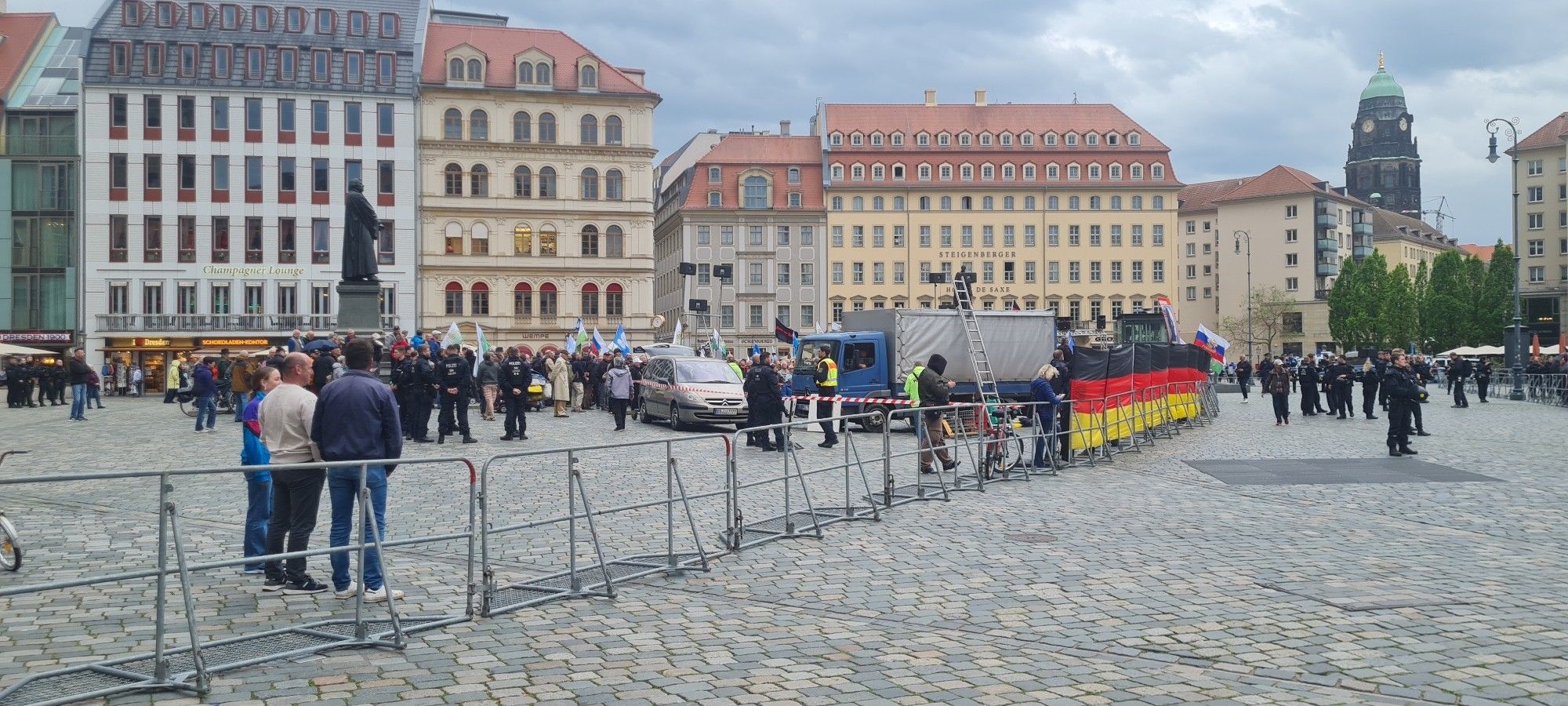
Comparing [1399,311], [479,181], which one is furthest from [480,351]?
[1399,311]

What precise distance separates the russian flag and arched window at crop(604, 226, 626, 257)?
1738 inches

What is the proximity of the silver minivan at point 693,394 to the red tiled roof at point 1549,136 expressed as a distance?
105896 millimetres

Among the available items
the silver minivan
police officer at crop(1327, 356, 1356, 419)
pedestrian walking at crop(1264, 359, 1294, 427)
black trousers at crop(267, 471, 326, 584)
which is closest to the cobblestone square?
black trousers at crop(267, 471, 326, 584)

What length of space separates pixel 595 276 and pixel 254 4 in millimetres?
22302

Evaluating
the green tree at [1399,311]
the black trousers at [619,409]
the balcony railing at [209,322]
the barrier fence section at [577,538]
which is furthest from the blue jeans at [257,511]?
the green tree at [1399,311]

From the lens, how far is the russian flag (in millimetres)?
32781

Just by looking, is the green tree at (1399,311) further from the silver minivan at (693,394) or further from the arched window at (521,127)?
the silver minivan at (693,394)

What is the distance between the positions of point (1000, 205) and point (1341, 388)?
6656 centimetres

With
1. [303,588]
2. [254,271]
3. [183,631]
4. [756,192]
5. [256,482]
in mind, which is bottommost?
[303,588]

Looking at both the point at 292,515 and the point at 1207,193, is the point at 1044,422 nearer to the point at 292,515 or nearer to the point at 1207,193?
the point at 292,515

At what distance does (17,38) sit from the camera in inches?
2758

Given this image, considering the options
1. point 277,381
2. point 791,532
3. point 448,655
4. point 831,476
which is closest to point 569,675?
point 448,655

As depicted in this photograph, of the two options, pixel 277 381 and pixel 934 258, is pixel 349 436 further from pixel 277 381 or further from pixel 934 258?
pixel 934 258

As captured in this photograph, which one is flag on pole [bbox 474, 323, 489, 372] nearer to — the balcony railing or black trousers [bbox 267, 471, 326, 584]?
black trousers [bbox 267, 471, 326, 584]
